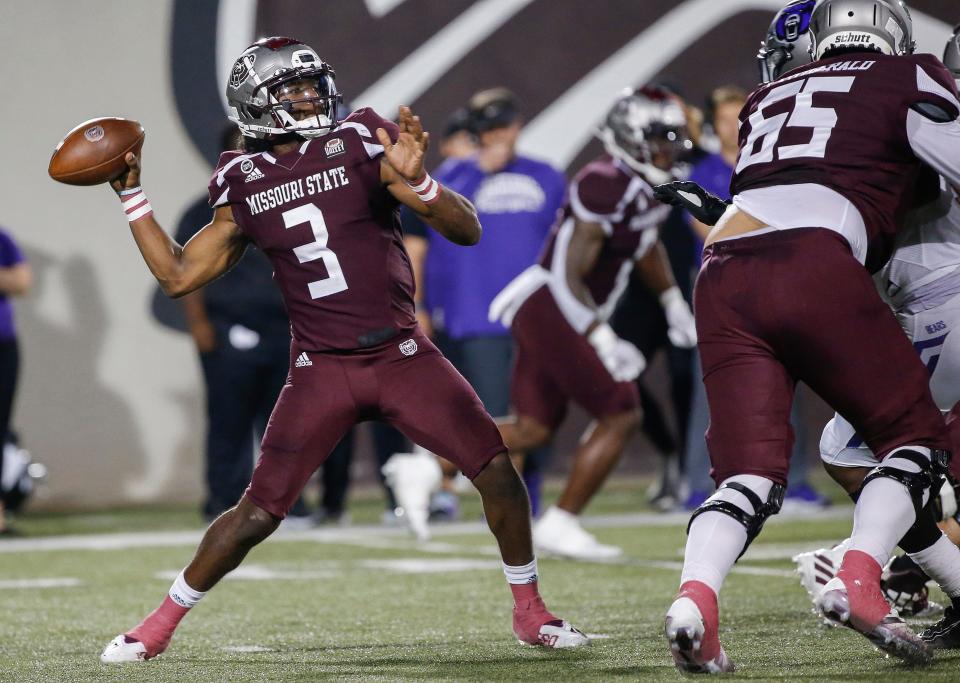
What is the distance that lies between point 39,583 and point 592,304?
100 inches

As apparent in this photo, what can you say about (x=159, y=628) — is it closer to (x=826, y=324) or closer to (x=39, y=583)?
(x=826, y=324)

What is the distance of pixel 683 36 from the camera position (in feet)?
35.0

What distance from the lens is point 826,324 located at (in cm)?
343

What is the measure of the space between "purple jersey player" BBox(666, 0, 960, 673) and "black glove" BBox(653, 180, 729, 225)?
0.28 meters

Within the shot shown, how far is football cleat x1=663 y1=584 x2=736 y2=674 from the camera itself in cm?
329

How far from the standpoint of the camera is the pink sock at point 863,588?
3.35m

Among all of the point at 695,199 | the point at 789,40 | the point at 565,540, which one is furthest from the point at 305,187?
the point at 565,540

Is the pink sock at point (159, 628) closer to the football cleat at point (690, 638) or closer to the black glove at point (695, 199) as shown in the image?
the football cleat at point (690, 638)

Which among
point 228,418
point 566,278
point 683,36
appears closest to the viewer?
point 566,278

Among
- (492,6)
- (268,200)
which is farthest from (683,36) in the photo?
(268,200)

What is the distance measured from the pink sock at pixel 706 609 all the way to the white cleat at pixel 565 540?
10.3ft

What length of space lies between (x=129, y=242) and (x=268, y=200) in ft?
20.1

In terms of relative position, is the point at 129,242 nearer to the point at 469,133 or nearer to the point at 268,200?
the point at 469,133

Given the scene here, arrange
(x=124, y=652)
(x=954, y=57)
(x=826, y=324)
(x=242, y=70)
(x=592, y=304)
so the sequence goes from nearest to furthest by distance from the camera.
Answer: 1. (x=826, y=324)
2. (x=124, y=652)
3. (x=242, y=70)
4. (x=954, y=57)
5. (x=592, y=304)
